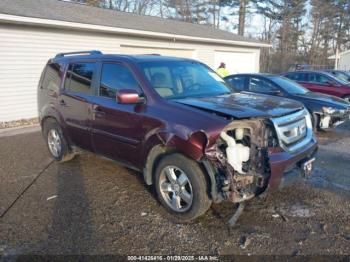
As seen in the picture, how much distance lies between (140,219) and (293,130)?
2128 millimetres

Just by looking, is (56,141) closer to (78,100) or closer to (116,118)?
(78,100)

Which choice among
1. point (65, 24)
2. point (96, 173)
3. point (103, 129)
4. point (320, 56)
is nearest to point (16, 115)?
point (65, 24)

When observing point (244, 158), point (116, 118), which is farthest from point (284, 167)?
point (116, 118)

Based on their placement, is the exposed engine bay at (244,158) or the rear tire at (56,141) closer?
the exposed engine bay at (244,158)

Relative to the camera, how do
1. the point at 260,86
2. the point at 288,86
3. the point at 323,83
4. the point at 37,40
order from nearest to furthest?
the point at 288,86 → the point at 260,86 → the point at 37,40 → the point at 323,83

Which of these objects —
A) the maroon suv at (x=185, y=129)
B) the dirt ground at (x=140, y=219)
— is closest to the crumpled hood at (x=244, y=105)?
the maroon suv at (x=185, y=129)

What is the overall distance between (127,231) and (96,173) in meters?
2.11

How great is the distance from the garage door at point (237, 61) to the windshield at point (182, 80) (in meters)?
13.6

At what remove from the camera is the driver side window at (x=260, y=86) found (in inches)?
352

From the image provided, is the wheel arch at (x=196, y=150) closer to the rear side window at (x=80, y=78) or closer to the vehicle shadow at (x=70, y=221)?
the vehicle shadow at (x=70, y=221)

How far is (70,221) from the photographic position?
3928 mm

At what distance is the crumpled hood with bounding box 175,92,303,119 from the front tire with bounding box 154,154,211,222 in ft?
2.19

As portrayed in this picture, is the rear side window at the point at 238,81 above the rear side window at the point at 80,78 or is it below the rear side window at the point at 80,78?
below

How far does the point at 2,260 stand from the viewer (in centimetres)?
318
